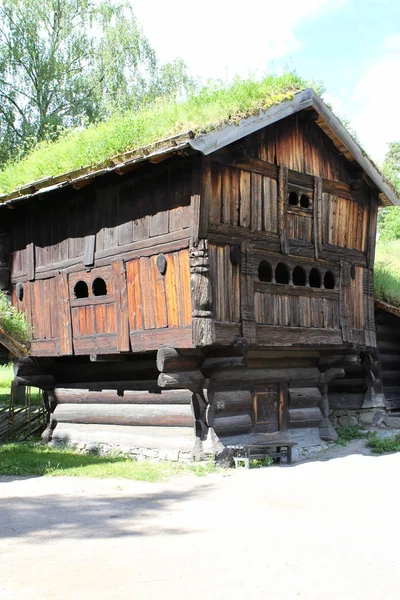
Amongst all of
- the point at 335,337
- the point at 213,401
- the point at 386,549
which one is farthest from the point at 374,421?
the point at 386,549

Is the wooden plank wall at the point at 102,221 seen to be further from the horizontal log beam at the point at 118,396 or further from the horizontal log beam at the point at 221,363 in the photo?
the horizontal log beam at the point at 118,396

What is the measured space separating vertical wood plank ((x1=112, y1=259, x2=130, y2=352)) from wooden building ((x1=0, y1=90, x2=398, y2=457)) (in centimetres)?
4

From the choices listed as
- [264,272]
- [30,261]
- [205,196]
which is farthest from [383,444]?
[30,261]

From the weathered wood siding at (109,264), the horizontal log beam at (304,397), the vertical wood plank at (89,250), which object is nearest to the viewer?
the weathered wood siding at (109,264)

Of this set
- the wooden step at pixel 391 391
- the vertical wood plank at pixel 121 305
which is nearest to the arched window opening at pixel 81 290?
the vertical wood plank at pixel 121 305

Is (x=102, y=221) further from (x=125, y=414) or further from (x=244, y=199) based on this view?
(x=125, y=414)

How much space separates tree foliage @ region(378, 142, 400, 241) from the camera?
97.1 feet

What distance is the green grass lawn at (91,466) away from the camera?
1234 cm

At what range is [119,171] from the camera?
12812mm

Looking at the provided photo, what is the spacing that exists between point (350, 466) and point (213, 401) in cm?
277

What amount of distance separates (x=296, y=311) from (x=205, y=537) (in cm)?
662

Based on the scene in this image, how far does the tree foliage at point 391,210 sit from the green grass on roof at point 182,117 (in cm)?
674

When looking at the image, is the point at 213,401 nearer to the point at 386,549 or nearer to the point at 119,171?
the point at 119,171

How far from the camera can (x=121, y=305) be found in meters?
13.5
